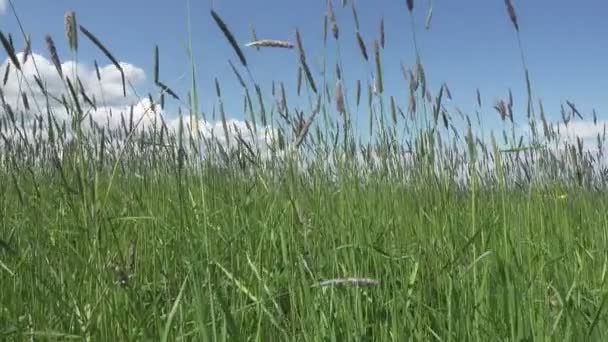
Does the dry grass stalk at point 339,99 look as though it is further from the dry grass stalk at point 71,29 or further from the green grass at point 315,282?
the dry grass stalk at point 71,29

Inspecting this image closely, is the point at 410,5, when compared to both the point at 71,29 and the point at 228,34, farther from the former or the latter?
the point at 71,29

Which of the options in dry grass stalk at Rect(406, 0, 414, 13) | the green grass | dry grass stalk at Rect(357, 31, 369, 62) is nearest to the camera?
the green grass

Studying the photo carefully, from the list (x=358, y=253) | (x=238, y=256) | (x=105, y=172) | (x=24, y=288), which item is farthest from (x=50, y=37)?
(x=105, y=172)

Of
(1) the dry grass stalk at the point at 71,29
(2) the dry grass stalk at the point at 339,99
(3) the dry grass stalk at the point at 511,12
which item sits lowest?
(2) the dry grass stalk at the point at 339,99

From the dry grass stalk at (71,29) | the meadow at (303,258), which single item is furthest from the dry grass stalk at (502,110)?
the dry grass stalk at (71,29)

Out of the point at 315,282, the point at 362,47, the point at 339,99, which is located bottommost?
the point at 315,282

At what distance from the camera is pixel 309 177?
8.04 feet

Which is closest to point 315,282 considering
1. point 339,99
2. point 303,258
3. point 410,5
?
point 303,258

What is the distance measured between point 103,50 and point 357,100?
115 cm

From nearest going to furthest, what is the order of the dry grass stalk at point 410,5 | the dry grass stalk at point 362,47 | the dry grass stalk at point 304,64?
the dry grass stalk at point 304,64, the dry grass stalk at point 410,5, the dry grass stalk at point 362,47

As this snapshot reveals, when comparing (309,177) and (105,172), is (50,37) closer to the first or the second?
(309,177)

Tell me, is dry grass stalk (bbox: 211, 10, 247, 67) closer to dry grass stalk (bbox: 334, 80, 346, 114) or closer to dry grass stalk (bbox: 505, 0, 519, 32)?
dry grass stalk (bbox: 334, 80, 346, 114)

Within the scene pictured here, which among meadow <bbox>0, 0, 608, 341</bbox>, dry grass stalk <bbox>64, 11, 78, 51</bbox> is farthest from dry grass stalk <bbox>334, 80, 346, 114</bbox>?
dry grass stalk <bbox>64, 11, 78, 51</bbox>

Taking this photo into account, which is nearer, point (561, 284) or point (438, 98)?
point (561, 284)
